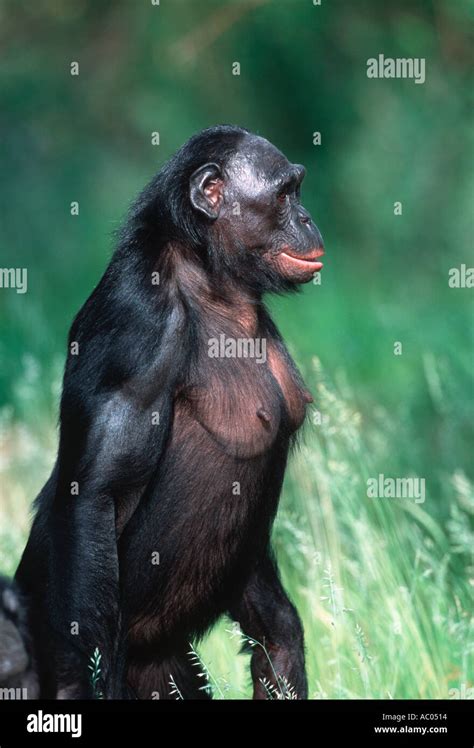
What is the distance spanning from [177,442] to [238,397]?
0.32m

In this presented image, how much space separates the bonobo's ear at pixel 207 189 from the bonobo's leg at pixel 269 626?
1617 millimetres

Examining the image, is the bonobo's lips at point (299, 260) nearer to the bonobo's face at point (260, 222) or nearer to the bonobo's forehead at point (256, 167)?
the bonobo's face at point (260, 222)

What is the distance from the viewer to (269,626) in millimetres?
5855

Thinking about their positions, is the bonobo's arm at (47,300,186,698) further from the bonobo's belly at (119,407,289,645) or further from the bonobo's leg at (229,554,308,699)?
the bonobo's leg at (229,554,308,699)

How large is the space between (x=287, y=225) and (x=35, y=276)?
6.65 metres

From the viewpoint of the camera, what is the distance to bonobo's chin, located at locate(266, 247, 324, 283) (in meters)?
5.51

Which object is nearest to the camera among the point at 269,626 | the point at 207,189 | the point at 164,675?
the point at 207,189

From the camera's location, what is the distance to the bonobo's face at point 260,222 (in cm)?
551

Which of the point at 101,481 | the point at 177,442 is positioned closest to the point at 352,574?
the point at 177,442

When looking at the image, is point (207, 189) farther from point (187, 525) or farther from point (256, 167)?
point (187, 525)

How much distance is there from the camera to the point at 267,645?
5863mm

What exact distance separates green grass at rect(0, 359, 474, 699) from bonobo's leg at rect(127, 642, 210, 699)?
99 millimetres

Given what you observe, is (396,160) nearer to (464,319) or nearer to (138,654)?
(464,319)

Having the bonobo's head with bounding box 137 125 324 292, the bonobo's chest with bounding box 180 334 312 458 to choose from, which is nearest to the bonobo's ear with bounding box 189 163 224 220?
the bonobo's head with bounding box 137 125 324 292
